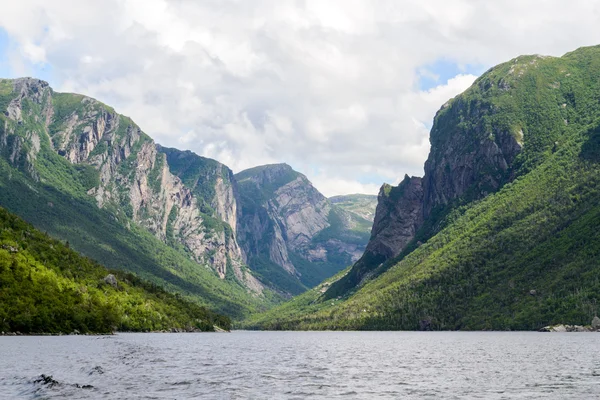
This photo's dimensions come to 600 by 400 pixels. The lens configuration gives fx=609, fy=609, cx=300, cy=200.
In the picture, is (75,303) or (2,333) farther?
(75,303)

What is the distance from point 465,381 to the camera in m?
72.8

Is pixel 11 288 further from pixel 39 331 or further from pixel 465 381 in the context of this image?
pixel 465 381

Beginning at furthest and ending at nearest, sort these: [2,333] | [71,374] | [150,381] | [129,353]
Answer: [2,333] → [129,353] → [71,374] → [150,381]

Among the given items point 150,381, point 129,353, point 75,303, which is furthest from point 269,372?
point 75,303

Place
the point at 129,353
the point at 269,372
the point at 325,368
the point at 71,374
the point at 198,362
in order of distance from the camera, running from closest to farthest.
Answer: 1. the point at 71,374
2. the point at 269,372
3. the point at 325,368
4. the point at 198,362
5. the point at 129,353

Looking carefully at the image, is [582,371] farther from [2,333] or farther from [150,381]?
[2,333]

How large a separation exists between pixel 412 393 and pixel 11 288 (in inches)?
5249

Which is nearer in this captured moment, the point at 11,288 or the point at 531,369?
the point at 531,369

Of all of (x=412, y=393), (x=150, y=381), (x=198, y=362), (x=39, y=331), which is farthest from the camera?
(x=39, y=331)

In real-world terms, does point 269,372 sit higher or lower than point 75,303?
lower

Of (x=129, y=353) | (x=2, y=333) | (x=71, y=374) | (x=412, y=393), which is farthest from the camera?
(x=2, y=333)

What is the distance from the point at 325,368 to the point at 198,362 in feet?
74.5

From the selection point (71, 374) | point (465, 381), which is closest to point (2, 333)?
point (71, 374)

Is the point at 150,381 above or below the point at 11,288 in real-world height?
below
